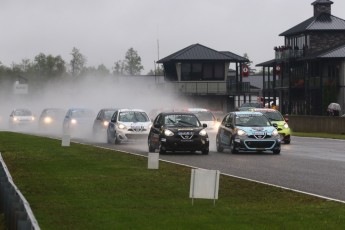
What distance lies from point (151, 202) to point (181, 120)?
1788 centimetres

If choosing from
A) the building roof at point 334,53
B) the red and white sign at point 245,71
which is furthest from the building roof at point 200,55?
the building roof at point 334,53

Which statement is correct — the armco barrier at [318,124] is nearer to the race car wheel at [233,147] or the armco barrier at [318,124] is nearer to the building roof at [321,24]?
the race car wheel at [233,147]

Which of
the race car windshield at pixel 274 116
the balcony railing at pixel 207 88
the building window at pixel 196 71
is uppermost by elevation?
the building window at pixel 196 71

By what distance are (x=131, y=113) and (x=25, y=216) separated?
30.6 meters

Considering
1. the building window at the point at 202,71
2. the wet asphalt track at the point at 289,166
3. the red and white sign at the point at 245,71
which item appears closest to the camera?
the wet asphalt track at the point at 289,166

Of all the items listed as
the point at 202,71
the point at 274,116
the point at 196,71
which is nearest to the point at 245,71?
the point at 202,71

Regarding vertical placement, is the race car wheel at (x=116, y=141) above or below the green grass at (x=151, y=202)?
above

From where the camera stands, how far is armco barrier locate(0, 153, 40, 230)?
32.1 ft

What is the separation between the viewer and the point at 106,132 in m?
44.2

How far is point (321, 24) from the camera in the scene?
89500 millimetres

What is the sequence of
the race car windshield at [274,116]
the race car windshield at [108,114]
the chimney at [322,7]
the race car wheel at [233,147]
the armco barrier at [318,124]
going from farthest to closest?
the chimney at [322,7], the armco barrier at [318,124], the race car windshield at [108,114], the race car windshield at [274,116], the race car wheel at [233,147]

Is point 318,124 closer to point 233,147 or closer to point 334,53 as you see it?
point 233,147

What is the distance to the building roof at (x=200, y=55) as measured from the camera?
310 ft

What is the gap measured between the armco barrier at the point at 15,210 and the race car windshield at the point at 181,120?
18797 millimetres
